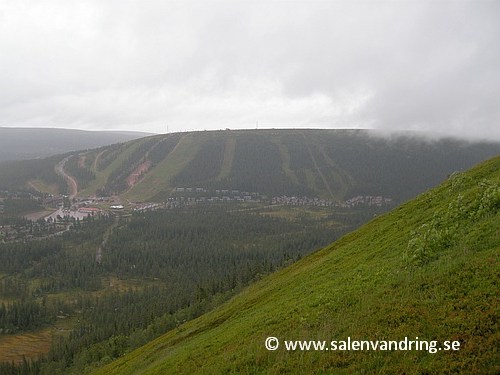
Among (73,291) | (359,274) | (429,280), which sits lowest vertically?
(73,291)

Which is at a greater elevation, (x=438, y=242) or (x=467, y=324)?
(x=438, y=242)

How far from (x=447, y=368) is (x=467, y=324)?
2879mm

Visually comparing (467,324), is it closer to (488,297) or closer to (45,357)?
(488,297)

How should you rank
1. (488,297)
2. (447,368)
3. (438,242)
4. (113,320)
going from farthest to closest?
(113,320)
(438,242)
(488,297)
(447,368)

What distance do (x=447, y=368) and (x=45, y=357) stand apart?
11791 centimetres

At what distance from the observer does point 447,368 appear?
1434 centimetres

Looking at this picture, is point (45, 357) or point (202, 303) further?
point (45, 357)

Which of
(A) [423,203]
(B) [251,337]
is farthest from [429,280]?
(A) [423,203]

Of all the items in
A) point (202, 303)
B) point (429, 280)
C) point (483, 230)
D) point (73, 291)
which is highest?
point (483, 230)

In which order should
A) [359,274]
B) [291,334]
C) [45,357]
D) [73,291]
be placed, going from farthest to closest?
[73,291] < [45,357] < [359,274] < [291,334]

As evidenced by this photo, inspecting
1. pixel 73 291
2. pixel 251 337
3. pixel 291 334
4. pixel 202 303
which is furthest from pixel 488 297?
pixel 73 291

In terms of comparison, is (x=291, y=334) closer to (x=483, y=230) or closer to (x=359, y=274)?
(x=359, y=274)

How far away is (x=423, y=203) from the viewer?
46.6 m

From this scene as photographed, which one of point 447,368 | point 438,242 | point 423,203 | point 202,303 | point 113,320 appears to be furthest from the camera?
point 113,320
